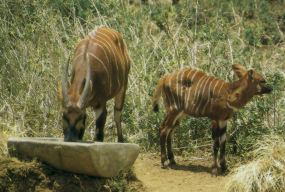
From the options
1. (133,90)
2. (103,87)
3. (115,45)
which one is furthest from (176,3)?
(103,87)

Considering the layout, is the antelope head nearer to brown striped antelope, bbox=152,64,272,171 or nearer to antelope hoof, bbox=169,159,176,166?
brown striped antelope, bbox=152,64,272,171

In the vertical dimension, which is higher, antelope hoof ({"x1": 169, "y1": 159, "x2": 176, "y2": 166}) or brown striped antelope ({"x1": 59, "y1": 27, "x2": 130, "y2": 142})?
brown striped antelope ({"x1": 59, "y1": 27, "x2": 130, "y2": 142})

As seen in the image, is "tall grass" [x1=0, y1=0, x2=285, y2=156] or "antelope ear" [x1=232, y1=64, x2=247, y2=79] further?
"tall grass" [x1=0, y1=0, x2=285, y2=156]

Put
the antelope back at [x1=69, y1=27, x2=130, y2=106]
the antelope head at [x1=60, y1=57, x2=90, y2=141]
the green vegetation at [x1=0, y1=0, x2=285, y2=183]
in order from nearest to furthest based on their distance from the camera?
the antelope head at [x1=60, y1=57, x2=90, y2=141], the antelope back at [x1=69, y1=27, x2=130, y2=106], the green vegetation at [x1=0, y1=0, x2=285, y2=183]

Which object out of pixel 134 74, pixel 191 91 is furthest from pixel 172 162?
pixel 134 74

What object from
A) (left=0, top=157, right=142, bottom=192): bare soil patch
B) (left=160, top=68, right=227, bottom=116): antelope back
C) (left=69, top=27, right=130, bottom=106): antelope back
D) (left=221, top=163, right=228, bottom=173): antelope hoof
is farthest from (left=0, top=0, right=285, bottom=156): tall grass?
(left=0, top=157, right=142, bottom=192): bare soil patch

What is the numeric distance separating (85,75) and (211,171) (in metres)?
2.06

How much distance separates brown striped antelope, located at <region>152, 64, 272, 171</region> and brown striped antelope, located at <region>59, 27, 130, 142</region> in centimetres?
66

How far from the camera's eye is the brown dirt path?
606 cm

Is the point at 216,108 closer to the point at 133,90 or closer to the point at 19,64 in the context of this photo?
the point at 133,90

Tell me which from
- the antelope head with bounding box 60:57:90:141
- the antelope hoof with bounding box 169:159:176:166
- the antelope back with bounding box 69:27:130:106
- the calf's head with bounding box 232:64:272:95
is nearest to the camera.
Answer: the antelope head with bounding box 60:57:90:141

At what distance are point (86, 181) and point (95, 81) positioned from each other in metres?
1.22

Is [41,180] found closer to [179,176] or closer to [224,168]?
[179,176]

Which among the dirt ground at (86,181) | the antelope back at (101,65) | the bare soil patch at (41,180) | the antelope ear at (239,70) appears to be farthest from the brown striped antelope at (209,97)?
the bare soil patch at (41,180)
